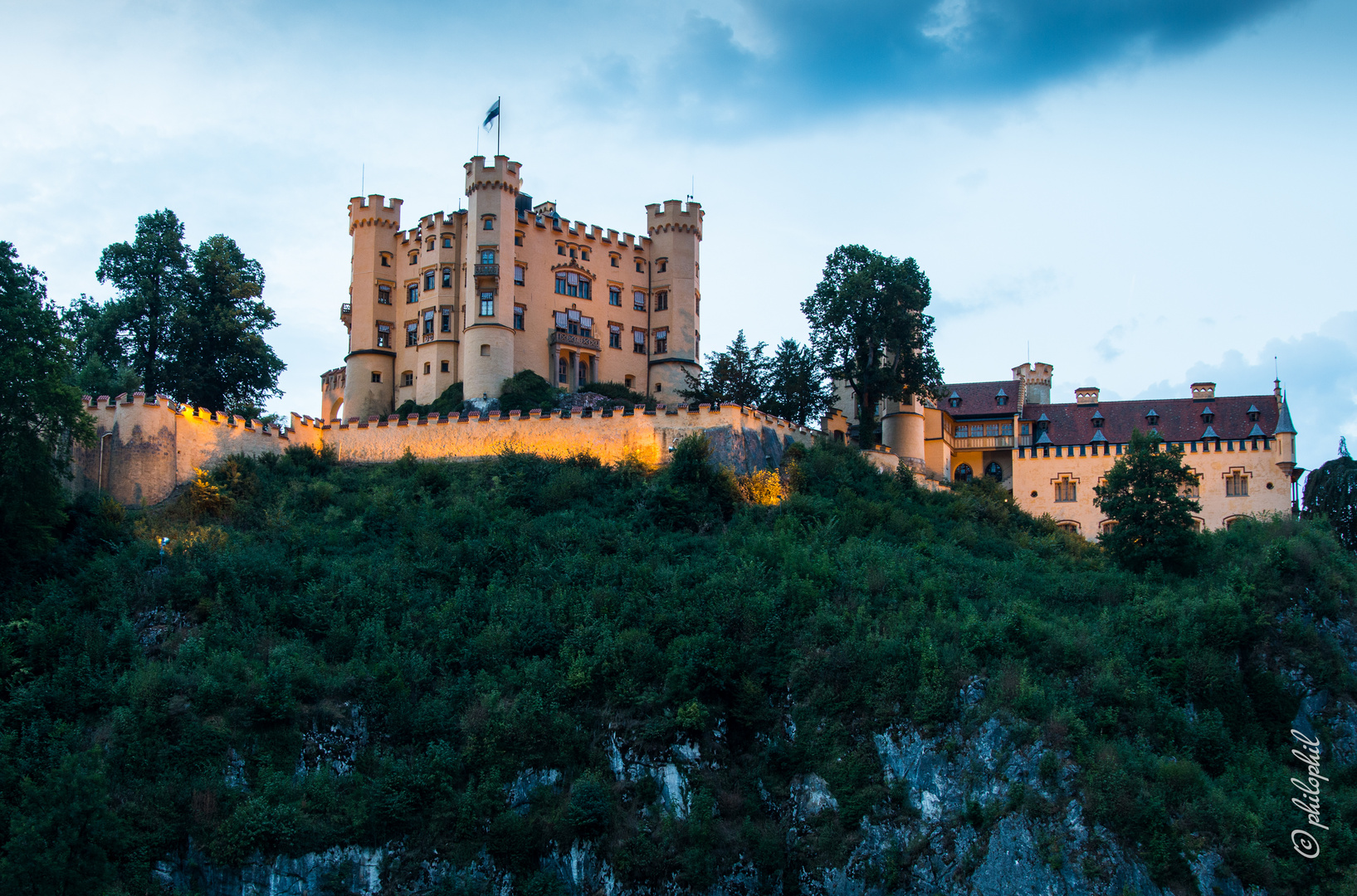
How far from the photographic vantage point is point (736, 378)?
64688mm

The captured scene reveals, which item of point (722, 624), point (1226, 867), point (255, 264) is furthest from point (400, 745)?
point (255, 264)

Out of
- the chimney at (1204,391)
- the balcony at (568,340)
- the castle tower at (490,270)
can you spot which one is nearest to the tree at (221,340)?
the castle tower at (490,270)

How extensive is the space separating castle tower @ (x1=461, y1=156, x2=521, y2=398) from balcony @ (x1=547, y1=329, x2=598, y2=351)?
8.46ft

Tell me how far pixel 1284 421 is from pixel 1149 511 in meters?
15.8

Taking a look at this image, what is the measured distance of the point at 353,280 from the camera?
231ft

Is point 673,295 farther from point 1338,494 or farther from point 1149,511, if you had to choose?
point 1338,494

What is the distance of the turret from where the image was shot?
69.3 m

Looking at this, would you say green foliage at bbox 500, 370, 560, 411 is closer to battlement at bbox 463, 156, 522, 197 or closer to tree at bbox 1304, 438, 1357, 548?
battlement at bbox 463, 156, 522, 197

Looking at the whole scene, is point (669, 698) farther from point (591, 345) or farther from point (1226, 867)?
point (591, 345)

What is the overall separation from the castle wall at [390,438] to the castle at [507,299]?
331 inches

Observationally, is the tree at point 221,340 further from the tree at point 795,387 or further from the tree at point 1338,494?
the tree at point 1338,494

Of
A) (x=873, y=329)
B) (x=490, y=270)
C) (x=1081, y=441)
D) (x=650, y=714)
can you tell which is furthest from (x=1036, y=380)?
(x=650, y=714)

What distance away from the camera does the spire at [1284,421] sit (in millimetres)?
61031

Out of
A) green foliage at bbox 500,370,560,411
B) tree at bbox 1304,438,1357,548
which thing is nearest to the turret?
green foliage at bbox 500,370,560,411
